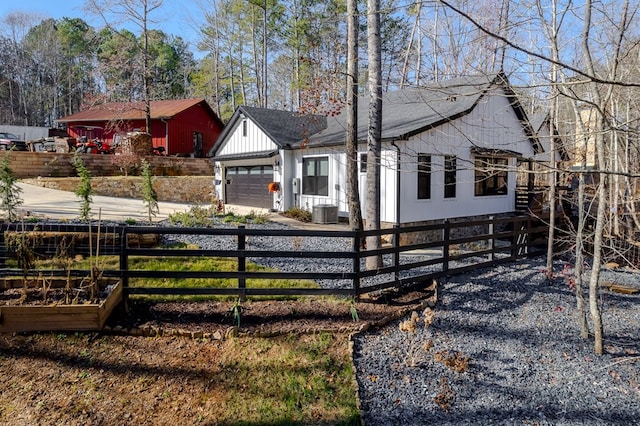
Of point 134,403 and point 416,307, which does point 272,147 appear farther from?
point 134,403

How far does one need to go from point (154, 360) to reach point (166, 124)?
68.5ft

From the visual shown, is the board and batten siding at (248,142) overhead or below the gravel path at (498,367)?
overhead

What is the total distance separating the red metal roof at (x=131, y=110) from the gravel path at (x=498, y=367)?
62.6 feet

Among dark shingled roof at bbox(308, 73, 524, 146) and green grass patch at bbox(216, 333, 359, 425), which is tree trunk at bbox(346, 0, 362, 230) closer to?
dark shingled roof at bbox(308, 73, 524, 146)

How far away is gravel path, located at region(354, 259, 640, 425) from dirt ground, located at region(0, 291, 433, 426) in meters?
0.52

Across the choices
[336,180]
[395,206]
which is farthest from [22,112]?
[395,206]

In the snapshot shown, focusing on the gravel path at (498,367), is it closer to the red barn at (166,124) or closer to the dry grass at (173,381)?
the dry grass at (173,381)

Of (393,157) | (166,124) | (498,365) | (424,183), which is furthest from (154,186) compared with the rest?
(498,365)

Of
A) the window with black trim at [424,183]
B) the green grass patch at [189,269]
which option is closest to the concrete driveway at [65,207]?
the green grass patch at [189,269]

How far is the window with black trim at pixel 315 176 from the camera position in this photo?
1270cm

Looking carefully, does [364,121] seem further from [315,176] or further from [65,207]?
[65,207]

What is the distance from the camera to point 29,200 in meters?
11.6

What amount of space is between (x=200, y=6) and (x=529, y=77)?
94.5ft

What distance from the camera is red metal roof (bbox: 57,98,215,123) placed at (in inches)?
832
